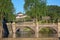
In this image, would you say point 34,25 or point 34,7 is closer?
point 34,7

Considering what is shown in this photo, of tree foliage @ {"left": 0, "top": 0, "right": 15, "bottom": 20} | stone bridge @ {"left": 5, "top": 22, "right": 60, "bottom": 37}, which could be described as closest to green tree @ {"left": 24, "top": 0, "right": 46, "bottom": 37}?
stone bridge @ {"left": 5, "top": 22, "right": 60, "bottom": 37}

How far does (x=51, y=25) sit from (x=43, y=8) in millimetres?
4311

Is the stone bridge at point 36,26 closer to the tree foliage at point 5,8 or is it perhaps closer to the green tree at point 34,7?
the green tree at point 34,7

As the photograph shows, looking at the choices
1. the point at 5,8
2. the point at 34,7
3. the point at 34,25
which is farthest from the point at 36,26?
the point at 5,8

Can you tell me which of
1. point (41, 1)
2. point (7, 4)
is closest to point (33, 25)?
point (41, 1)

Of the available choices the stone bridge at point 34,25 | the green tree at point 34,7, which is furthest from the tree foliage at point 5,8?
the stone bridge at point 34,25

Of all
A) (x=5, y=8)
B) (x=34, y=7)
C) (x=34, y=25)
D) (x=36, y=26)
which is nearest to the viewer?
(x=5, y=8)

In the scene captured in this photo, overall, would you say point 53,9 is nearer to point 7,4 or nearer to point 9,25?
point 9,25

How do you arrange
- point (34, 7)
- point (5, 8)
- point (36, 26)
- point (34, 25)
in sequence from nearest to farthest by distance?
point (5, 8), point (34, 7), point (36, 26), point (34, 25)

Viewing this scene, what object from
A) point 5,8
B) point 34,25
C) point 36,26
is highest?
point 5,8

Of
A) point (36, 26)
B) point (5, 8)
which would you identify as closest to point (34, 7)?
point (36, 26)

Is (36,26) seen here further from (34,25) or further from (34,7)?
(34,7)

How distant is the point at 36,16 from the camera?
48.1 m

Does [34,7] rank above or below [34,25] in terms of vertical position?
above
